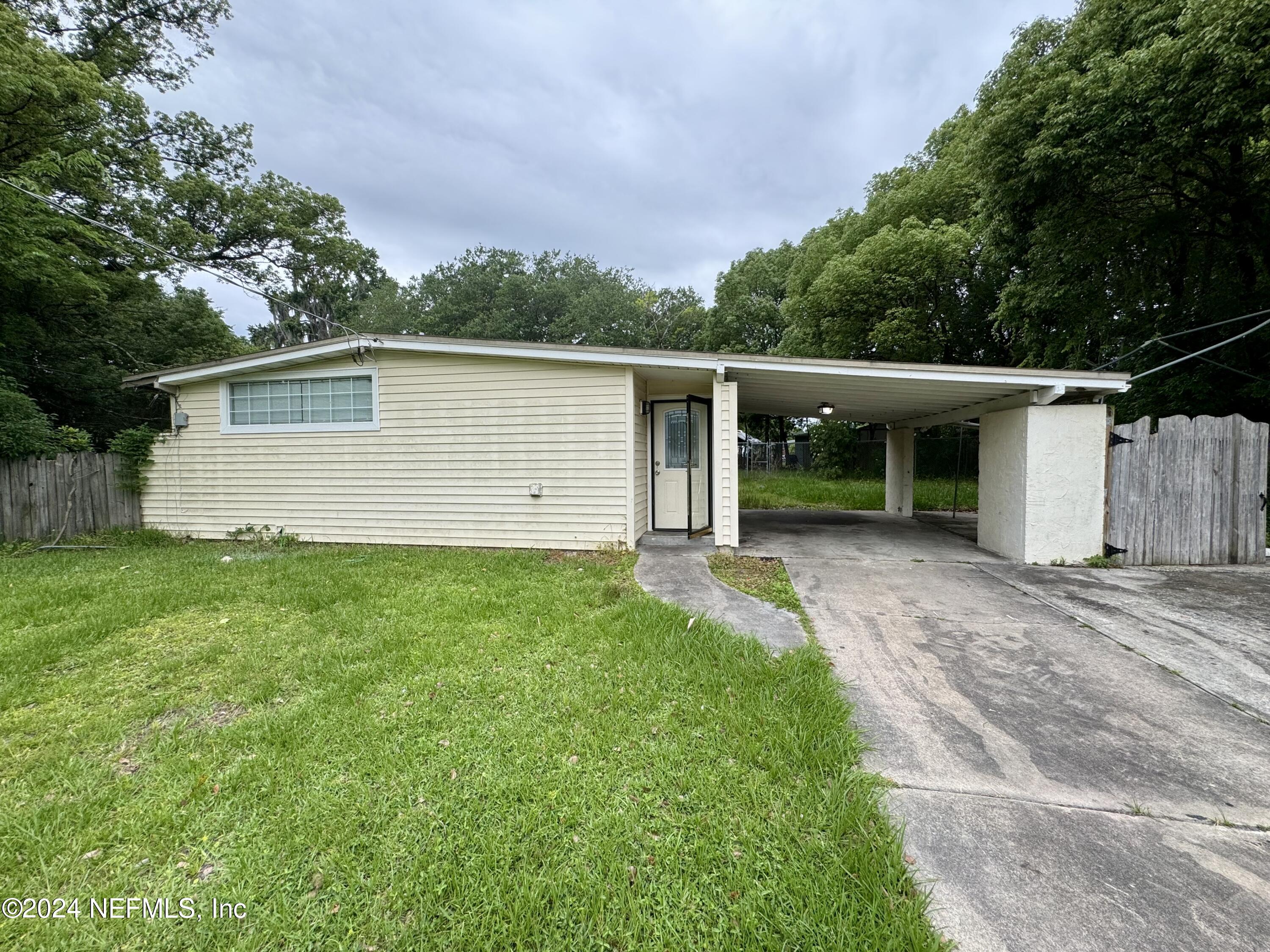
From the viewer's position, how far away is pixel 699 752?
2.21 m

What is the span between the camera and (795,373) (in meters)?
5.94

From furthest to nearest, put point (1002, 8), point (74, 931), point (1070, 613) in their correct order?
point (1002, 8)
point (1070, 613)
point (74, 931)

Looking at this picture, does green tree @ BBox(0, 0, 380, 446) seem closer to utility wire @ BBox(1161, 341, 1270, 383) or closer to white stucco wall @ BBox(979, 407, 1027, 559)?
white stucco wall @ BBox(979, 407, 1027, 559)

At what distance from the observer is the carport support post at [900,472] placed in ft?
35.8

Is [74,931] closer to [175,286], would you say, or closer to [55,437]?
[55,437]

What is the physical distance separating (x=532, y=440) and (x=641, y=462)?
61.4 inches

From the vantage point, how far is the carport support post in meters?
10.9

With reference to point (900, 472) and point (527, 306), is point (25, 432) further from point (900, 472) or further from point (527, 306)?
point (527, 306)

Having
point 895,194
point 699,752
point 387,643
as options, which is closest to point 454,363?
point 387,643

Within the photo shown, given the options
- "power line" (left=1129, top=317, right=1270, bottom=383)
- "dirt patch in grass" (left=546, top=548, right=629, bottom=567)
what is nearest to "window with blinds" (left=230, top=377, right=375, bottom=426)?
"dirt patch in grass" (left=546, top=548, right=629, bottom=567)

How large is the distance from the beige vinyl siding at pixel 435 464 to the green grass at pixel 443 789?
2.87 metres

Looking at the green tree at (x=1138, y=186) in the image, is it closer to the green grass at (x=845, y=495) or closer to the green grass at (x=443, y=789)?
the green grass at (x=845, y=495)

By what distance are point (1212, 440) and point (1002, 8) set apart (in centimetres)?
939

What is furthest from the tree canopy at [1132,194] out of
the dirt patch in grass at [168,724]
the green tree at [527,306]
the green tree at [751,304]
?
the green tree at [527,306]
